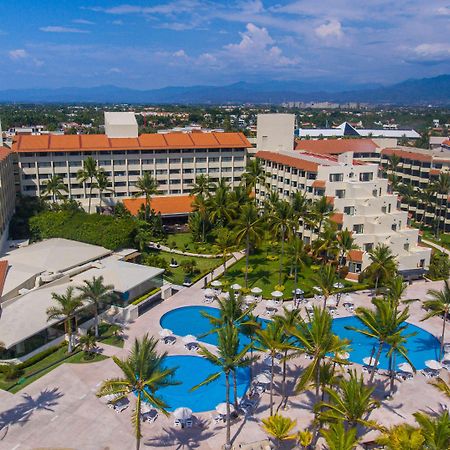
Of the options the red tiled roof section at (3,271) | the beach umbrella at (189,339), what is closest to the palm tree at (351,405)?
the beach umbrella at (189,339)

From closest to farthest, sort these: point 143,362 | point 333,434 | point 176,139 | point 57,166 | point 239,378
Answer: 1. point 333,434
2. point 143,362
3. point 239,378
4. point 57,166
5. point 176,139

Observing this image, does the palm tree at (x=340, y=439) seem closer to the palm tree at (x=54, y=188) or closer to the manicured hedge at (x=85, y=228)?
the manicured hedge at (x=85, y=228)

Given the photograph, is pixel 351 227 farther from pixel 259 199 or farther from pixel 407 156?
pixel 407 156

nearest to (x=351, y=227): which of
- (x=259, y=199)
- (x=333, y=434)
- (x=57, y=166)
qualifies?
(x=259, y=199)

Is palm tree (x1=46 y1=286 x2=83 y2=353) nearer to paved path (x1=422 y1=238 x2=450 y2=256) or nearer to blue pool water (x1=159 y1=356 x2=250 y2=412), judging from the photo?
blue pool water (x1=159 y1=356 x2=250 y2=412)

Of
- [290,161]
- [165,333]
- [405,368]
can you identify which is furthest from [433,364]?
[290,161]

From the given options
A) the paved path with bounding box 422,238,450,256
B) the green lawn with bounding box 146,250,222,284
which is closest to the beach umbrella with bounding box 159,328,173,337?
the green lawn with bounding box 146,250,222,284

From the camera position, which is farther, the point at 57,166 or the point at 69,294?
the point at 57,166
